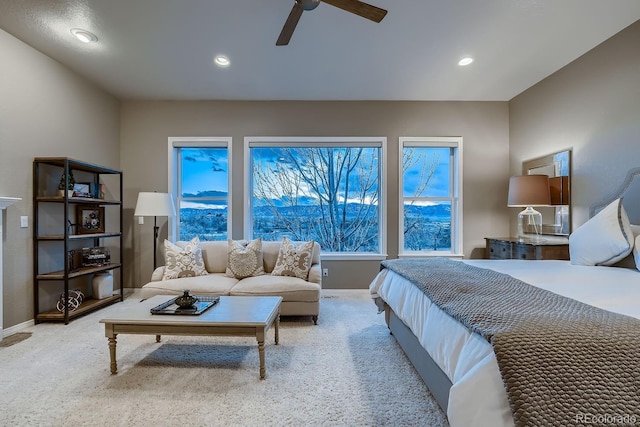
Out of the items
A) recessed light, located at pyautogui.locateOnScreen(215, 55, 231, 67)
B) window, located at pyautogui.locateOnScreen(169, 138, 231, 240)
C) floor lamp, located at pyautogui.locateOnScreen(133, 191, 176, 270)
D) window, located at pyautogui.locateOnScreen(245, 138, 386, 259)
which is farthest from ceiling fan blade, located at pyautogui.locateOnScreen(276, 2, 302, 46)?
floor lamp, located at pyautogui.locateOnScreen(133, 191, 176, 270)

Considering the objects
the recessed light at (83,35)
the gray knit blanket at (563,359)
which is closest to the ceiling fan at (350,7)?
the gray knit blanket at (563,359)

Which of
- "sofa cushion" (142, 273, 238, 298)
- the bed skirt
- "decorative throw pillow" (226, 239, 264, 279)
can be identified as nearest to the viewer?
the bed skirt

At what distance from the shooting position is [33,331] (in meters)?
2.87

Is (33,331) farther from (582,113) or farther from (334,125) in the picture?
Answer: (582,113)

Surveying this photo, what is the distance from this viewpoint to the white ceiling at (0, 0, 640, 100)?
2.51 metres

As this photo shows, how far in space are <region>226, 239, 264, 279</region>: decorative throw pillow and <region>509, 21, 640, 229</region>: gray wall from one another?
3.62m

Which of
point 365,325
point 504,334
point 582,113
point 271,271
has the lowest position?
point 365,325

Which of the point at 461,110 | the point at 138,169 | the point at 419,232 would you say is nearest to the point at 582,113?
the point at 461,110

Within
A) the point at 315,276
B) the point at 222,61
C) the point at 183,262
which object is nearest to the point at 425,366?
the point at 315,276

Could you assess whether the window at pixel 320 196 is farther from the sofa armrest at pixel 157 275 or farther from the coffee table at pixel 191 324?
the coffee table at pixel 191 324

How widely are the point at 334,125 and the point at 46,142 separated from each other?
135 inches

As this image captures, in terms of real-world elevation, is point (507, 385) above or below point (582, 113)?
below

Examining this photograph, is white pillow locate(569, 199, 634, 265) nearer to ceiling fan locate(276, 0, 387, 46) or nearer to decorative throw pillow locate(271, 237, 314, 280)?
ceiling fan locate(276, 0, 387, 46)

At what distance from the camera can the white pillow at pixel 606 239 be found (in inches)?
88.7
